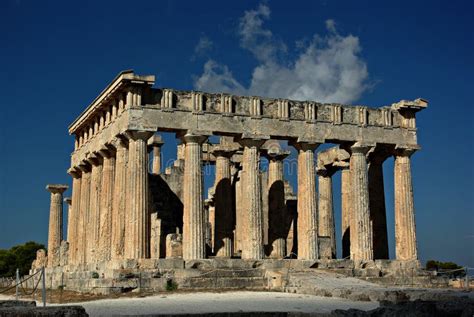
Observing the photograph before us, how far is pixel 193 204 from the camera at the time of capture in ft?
106

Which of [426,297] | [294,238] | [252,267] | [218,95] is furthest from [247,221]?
[426,297]

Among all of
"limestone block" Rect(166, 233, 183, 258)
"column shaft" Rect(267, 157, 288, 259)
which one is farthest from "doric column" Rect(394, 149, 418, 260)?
"limestone block" Rect(166, 233, 183, 258)

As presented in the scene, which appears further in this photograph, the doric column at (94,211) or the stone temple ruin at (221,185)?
the doric column at (94,211)

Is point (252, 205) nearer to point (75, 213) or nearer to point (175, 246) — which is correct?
point (175, 246)

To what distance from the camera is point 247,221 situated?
33.9 meters

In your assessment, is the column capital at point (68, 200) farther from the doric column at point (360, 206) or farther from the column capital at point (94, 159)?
the doric column at point (360, 206)

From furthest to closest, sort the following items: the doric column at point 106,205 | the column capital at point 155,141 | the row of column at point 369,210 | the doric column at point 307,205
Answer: the column capital at point 155,141
the row of column at point 369,210
the doric column at point 106,205
the doric column at point 307,205

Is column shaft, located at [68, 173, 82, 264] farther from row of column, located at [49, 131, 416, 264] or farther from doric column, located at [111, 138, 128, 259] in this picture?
doric column, located at [111, 138, 128, 259]

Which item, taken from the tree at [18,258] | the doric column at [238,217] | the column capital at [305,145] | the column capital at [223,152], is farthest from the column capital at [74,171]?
the tree at [18,258]

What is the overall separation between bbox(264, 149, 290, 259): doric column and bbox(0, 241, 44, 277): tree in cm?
4591

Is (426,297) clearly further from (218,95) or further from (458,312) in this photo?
(218,95)

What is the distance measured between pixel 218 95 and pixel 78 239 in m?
12.8

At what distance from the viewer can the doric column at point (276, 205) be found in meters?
39.7

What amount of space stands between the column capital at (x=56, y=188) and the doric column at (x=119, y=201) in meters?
15.5
